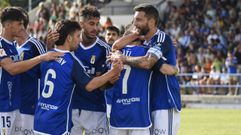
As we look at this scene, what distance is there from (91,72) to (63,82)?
1345 mm

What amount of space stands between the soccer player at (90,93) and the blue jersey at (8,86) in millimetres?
939

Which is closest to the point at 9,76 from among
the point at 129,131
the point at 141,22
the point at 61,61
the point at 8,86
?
the point at 8,86

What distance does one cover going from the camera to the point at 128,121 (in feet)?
33.7

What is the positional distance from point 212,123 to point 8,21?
10.9 m

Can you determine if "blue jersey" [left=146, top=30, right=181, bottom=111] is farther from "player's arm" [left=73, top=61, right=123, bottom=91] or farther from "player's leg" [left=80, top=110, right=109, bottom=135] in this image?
"player's leg" [left=80, top=110, right=109, bottom=135]

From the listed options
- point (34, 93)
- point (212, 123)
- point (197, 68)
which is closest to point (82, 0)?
point (197, 68)

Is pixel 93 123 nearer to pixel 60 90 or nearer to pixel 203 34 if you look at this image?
pixel 60 90

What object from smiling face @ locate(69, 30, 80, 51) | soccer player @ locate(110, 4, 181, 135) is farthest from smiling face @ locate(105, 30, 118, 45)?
smiling face @ locate(69, 30, 80, 51)

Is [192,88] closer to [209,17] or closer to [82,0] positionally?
[209,17]

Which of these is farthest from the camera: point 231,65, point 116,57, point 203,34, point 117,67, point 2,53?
point 203,34

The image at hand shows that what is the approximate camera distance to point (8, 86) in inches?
440

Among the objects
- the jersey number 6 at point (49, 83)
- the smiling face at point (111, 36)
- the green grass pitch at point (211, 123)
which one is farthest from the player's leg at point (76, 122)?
the green grass pitch at point (211, 123)

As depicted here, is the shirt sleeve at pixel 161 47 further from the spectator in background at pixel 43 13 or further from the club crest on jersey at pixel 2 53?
the spectator in background at pixel 43 13

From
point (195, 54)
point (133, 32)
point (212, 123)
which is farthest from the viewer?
point (195, 54)
